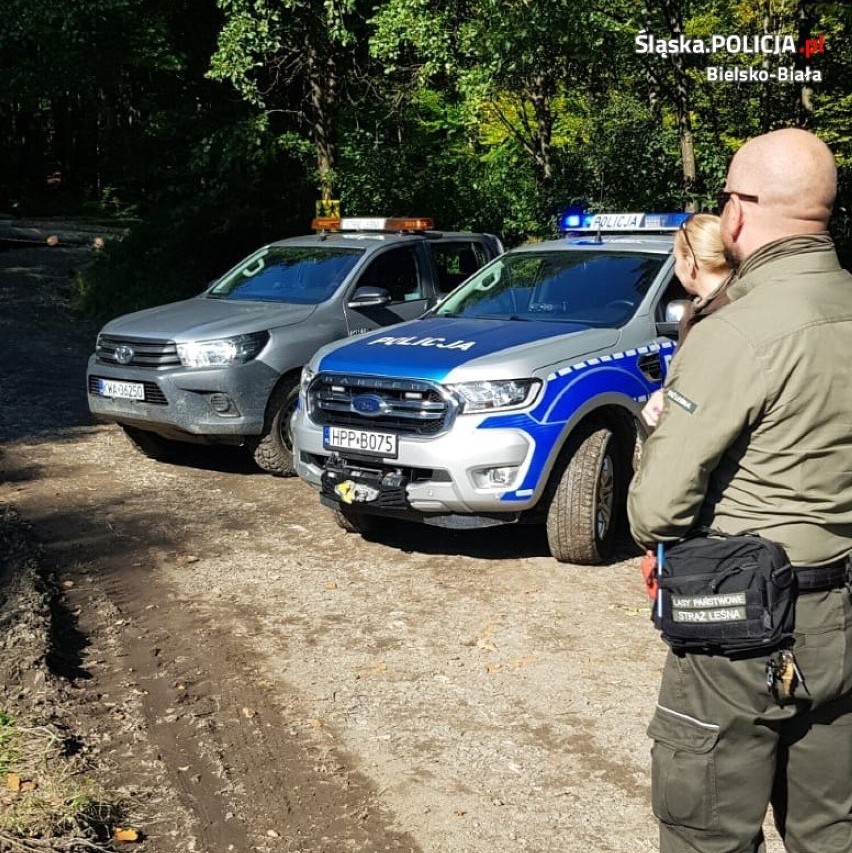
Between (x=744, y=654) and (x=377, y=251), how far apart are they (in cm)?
696

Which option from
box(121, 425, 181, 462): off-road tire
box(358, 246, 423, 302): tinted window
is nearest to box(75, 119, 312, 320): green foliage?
box(358, 246, 423, 302): tinted window

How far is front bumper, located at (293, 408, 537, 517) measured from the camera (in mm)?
6062

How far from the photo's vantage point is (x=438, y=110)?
1652 centimetres

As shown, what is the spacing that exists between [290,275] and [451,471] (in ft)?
12.1

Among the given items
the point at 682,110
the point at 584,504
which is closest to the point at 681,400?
the point at 584,504

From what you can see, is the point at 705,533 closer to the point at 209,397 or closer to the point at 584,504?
the point at 584,504

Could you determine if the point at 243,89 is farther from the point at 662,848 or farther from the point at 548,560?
the point at 662,848

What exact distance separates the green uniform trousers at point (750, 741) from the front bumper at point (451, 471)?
3.45 m

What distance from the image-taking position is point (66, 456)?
30.0 feet

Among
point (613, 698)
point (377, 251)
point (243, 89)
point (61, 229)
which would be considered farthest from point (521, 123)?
point (61, 229)

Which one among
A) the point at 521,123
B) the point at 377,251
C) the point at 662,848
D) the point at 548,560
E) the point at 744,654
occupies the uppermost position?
the point at 521,123

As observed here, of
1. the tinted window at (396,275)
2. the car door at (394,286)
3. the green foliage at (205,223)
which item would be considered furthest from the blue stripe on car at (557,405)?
the green foliage at (205,223)

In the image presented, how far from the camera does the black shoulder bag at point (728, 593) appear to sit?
2418mm

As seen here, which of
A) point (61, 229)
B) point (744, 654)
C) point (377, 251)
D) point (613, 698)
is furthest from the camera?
point (61, 229)
